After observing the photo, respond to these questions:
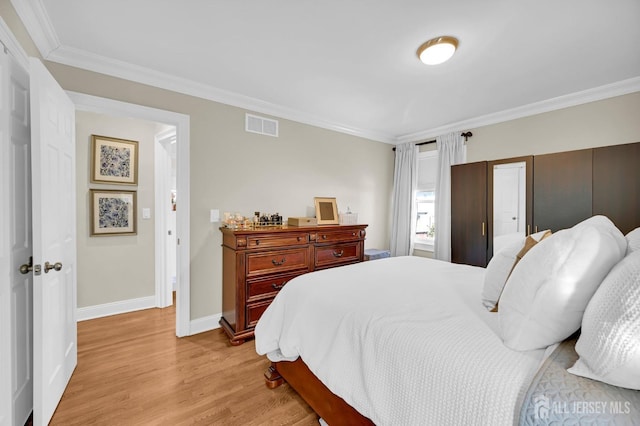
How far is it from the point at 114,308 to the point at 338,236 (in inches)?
111

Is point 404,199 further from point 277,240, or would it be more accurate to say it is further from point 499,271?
point 499,271

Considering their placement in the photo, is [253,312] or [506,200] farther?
[506,200]

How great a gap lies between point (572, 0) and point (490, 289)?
176 cm

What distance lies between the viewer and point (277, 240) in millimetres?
2816

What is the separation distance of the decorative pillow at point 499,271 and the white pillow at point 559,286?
420 millimetres

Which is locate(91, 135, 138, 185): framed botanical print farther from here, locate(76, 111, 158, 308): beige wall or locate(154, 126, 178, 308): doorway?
locate(154, 126, 178, 308): doorway

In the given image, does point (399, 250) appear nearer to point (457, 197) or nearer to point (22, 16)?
point (457, 197)

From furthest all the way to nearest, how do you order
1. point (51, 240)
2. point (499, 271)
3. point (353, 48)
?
point (353, 48) → point (51, 240) → point (499, 271)

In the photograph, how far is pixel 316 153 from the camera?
150 inches

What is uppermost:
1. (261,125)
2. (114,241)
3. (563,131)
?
(261,125)

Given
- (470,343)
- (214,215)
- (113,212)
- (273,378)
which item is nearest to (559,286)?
(470,343)

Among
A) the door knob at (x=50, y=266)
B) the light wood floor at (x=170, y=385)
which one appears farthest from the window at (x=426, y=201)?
the door knob at (x=50, y=266)

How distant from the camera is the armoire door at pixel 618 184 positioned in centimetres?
225

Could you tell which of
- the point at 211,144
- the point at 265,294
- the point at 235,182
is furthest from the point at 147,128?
the point at 265,294
